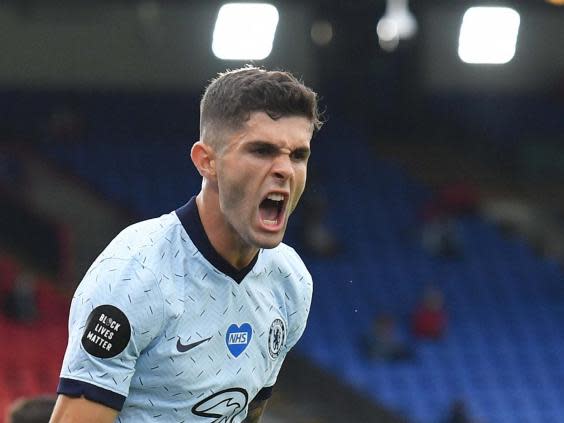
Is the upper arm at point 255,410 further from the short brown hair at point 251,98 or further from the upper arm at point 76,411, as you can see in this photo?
the short brown hair at point 251,98

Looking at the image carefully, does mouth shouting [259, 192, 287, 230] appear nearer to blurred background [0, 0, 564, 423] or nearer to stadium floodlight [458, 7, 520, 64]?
blurred background [0, 0, 564, 423]

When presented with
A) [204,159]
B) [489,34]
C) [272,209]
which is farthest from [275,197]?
[489,34]

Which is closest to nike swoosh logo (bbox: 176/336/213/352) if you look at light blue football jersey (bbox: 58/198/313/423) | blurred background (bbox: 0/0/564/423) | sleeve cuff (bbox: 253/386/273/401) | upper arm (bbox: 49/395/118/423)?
light blue football jersey (bbox: 58/198/313/423)

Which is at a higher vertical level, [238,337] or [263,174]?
[263,174]

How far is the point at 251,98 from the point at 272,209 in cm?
25

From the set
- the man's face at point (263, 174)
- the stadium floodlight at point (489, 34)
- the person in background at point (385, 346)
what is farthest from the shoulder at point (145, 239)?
the stadium floodlight at point (489, 34)

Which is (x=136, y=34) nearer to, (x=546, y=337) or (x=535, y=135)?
(x=535, y=135)

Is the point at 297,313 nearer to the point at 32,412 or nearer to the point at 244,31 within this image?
the point at 32,412

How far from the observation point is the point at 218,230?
2756 mm

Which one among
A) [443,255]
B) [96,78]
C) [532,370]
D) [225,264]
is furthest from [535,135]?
[225,264]

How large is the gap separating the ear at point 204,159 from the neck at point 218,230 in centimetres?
7

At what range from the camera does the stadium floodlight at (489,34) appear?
14.9 meters

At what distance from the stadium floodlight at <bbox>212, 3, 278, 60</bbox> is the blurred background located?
0.04 metres

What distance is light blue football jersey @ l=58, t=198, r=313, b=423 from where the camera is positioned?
2.52 m
